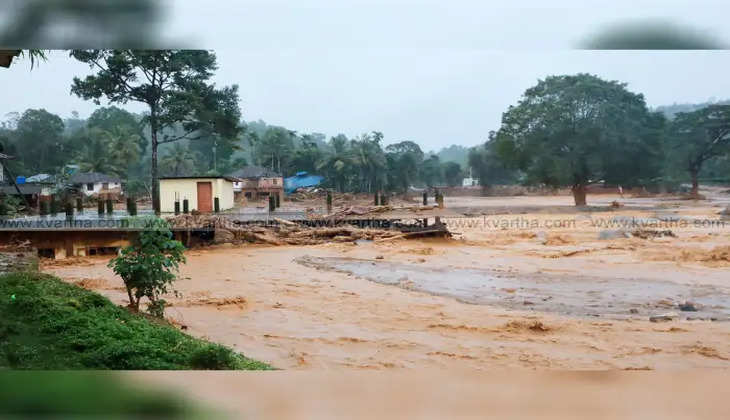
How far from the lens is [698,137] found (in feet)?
13.4

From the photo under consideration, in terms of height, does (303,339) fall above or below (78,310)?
below

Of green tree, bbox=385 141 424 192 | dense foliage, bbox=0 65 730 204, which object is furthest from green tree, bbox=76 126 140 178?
green tree, bbox=385 141 424 192

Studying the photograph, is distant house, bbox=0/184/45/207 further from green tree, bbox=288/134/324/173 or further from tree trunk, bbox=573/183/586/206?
tree trunk, bbox=573/183/586/206

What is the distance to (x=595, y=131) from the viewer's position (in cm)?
500

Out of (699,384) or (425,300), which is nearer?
(699,384)

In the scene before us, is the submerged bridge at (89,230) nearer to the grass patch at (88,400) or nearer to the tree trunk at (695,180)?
the grass patch at (88,400)

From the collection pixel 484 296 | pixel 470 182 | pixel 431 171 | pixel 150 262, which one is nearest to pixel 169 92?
pixel 150 262

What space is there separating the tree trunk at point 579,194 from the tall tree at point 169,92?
3.52m

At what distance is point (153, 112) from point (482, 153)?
274 centimetres

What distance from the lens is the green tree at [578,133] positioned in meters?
4.07

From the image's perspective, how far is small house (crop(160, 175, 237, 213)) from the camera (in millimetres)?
5312

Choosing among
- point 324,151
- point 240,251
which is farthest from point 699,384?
point 240,251

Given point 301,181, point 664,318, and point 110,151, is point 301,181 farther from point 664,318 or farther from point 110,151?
point 664,318

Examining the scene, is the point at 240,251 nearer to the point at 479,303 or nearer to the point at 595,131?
the point at 479,303
